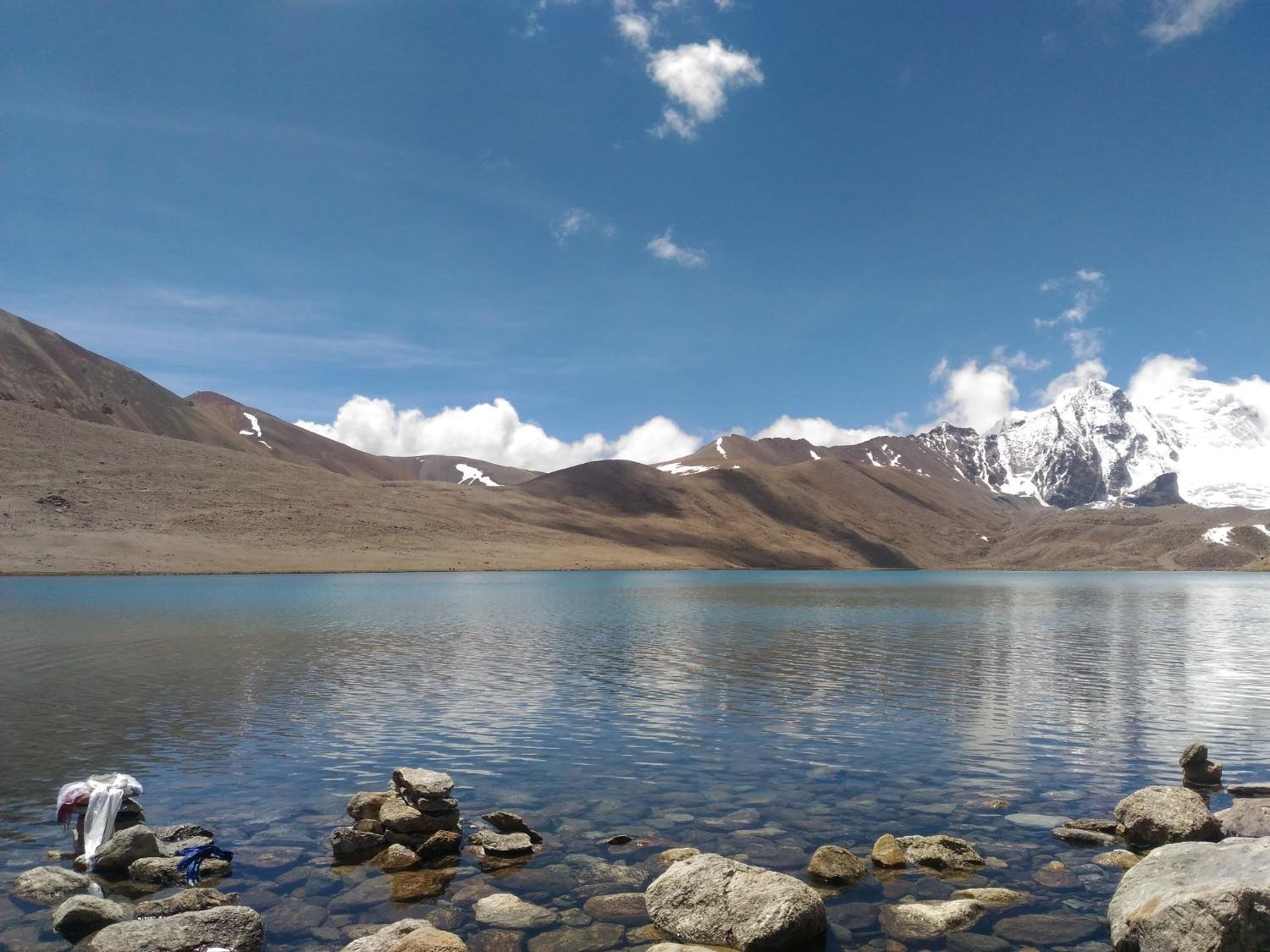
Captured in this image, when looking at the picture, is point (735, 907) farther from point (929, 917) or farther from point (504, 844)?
point (504, 844)

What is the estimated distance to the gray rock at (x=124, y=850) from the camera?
45.8ft

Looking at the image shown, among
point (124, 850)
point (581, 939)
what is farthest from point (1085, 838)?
point (124, 850)

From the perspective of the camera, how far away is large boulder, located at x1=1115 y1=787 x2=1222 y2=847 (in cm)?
1512

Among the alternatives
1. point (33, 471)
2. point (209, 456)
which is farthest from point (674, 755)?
point (209, 456)

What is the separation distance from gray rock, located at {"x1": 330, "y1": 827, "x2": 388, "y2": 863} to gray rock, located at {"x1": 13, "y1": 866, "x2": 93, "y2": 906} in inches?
142

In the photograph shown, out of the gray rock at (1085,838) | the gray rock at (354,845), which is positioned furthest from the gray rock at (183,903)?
the gray rock at (1085,838)

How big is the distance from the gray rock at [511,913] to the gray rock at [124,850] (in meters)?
5.93

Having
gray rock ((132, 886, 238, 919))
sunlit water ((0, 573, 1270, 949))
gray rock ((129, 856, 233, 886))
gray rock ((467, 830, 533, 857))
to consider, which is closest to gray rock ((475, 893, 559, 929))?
sunlit water ((0, 573, 1270, 949))

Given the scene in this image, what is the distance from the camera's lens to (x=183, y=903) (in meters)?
12.3

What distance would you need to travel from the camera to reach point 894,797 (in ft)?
60.2

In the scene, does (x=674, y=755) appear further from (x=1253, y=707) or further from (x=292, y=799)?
(x=1253, y=707)

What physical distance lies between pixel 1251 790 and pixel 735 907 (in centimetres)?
1393

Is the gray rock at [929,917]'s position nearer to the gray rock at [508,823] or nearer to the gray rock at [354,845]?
the gray rock at [508,823]

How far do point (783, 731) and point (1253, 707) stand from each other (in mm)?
17556
